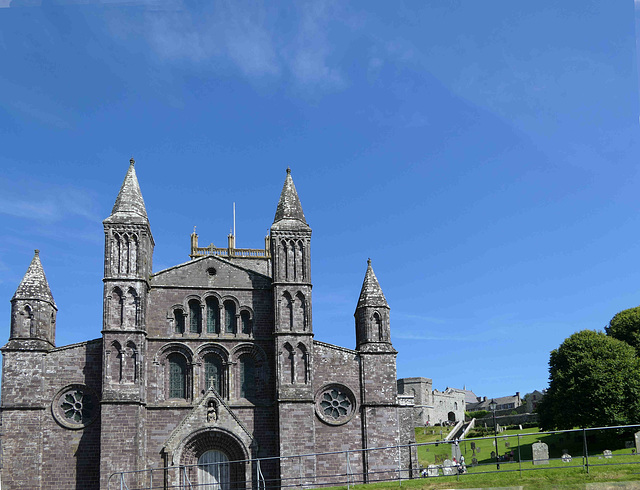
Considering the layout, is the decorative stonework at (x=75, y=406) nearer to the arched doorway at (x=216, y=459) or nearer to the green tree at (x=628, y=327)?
the arched doorway at (x=216, y=459)

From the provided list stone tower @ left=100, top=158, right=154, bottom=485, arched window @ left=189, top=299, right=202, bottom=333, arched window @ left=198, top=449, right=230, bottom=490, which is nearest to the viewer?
stone tower @ left=100, top=158, right=154, bottom=485

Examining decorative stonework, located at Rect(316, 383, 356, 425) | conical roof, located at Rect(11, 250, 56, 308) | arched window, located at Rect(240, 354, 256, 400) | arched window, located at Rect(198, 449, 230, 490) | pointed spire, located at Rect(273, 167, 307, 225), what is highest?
pointed spire, located at Rect(273, 167, 307, 225)

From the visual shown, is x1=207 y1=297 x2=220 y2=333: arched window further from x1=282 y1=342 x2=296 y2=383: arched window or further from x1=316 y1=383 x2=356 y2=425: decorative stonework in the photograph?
x1=316 y1=383 x2=356 y2=425: decorative stonework

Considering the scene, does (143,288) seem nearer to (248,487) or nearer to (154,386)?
(154,386)

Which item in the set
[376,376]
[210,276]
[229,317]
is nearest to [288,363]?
[229,317]

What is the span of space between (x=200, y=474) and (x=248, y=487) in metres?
2.55

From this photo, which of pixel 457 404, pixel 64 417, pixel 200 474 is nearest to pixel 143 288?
pixel 64 417

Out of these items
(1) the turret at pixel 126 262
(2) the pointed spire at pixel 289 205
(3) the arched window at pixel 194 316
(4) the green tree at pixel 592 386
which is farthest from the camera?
(4) the green tree at pixel 592 386

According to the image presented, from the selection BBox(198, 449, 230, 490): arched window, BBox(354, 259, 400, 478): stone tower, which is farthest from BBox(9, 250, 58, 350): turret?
BBox(354, 259, 400, 478): stone tower

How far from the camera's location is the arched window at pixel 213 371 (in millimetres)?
37312

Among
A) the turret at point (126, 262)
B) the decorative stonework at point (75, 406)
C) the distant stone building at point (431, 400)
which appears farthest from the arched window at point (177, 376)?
the distant stone building at point (431, 400)

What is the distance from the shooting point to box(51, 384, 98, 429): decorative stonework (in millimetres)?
35594

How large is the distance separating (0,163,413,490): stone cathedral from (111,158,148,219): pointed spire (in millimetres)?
64

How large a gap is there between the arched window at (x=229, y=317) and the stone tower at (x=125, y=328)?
4.15 metres
